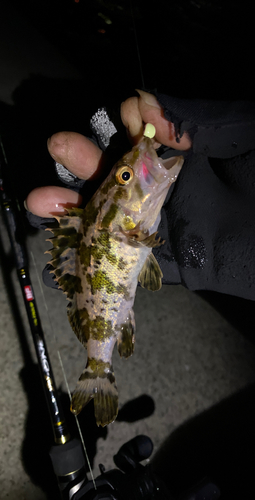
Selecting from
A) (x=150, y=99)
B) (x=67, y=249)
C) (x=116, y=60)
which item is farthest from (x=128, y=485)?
(x=116, y=60)

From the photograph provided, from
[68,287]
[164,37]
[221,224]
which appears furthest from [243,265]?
[164,37]

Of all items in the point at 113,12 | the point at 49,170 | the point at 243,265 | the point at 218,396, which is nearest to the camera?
the point at 243,265

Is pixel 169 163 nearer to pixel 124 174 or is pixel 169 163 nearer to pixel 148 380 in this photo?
pixel 124 174

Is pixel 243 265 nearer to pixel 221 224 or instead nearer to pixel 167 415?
pixel 221 224

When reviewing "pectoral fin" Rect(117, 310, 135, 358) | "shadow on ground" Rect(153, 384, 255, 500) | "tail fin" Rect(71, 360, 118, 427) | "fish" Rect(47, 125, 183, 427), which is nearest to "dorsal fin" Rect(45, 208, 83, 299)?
"fish" Rect(47, 125, 183, 427)

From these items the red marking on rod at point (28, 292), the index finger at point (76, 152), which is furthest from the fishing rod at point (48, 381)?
the index finger at point (76, 152)

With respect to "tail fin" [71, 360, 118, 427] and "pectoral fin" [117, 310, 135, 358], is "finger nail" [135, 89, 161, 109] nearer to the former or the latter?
"pectoral fin" [117, 310, 135, 358]

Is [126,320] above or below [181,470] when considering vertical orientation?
above
